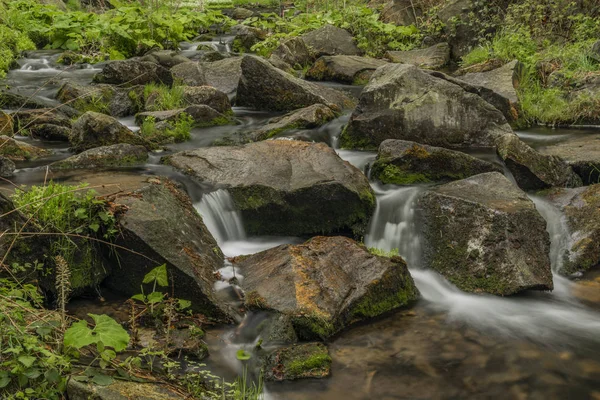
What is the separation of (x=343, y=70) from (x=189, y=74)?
337 cm

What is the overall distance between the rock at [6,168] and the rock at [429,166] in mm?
4391

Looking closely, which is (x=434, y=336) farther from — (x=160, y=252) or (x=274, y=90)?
(x=274, y=90)

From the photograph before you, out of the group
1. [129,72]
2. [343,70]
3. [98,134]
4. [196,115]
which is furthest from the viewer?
[343,70]

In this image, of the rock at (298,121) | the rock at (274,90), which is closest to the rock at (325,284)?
the rock at (298,121)

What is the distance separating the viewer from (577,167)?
23.6 feet

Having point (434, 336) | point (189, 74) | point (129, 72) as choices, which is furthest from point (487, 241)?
point (129, 72)

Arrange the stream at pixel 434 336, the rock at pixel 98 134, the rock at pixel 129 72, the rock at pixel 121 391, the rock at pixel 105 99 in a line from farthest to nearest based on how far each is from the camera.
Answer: the rock at pixel 129 72 < the rock at pixel 105 99 < the rock at pixel 98 134 < the stream at pixel 434 336 < the rock at pixel 121 391

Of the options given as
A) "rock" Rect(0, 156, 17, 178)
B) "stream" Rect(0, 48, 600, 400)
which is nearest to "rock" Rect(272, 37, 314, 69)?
"stream" Rect(0, 48, 600, 400)

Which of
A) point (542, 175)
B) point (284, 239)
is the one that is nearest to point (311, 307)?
point (284, 239)

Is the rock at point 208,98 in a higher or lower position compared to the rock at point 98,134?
higher

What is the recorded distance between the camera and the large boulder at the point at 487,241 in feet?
16.9

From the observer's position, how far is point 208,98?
33.8ft

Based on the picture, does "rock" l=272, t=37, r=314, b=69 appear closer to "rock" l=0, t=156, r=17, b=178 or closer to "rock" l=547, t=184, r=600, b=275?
"rock" l=0, t=156, r=17, b=178

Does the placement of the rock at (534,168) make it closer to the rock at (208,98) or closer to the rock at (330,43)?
the rock at (208,98)
